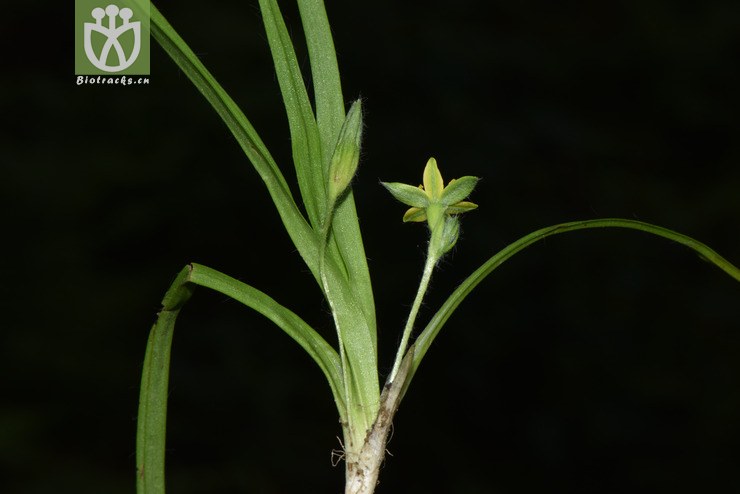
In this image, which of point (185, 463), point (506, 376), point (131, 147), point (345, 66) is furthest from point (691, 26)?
point (185, 463)

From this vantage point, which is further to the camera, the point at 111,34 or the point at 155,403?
the point at 111,34

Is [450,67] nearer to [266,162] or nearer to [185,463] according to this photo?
[185,463]

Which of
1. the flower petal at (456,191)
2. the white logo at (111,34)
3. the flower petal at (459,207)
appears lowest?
the flower petal at (459,207)

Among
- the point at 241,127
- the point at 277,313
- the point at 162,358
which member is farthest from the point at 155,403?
the point at 241,127

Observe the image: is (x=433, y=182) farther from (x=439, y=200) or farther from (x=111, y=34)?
(x=111, y=34)

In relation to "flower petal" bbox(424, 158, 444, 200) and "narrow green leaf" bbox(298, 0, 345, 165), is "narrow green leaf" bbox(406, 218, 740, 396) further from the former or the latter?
"narrow green leaf" bbox(298, 0, 345, 165)

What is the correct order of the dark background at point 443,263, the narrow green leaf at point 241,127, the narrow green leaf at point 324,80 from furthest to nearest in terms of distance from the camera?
the dark background at point 443,263, the narrow green leaf at point 324,80, the narrow green leaf at point 241,127

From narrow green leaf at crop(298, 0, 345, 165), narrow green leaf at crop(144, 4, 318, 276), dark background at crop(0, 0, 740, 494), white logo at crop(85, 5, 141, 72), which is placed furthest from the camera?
dark background at crop(0, 0, 740, 494)

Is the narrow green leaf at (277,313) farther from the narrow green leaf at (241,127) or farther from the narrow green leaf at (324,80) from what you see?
the narrow green leaf at (324,80)
